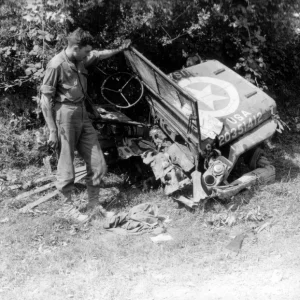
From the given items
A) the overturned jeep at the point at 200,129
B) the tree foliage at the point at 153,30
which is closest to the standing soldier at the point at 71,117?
the overturned jeep at the point at 200,129

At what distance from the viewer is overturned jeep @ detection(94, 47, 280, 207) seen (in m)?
6.14

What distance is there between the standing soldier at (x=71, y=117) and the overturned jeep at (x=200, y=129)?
0.57 m

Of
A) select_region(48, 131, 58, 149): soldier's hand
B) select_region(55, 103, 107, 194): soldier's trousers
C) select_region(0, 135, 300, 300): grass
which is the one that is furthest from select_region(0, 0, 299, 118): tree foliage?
select_region(0, 135, 300, 300): grass

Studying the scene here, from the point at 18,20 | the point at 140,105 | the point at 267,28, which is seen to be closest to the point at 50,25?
the point at 18,20

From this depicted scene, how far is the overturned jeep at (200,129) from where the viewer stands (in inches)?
242

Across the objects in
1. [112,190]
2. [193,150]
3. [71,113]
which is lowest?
[112,190]

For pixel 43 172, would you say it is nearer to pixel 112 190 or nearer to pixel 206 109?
pixel 112 190

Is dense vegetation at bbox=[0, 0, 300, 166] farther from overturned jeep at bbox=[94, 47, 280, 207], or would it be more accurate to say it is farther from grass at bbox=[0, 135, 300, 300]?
grass at bbox=[0, 135, 300, 300]

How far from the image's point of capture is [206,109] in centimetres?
657

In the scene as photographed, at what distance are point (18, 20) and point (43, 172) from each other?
2.13 metres

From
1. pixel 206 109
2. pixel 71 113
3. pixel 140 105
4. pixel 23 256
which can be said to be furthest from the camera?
pixel 140 105

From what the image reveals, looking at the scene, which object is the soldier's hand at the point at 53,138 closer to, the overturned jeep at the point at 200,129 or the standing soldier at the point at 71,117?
the standing soldier at the point at 71,117

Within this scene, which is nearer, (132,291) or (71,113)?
(132,291)

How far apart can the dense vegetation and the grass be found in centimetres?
199
